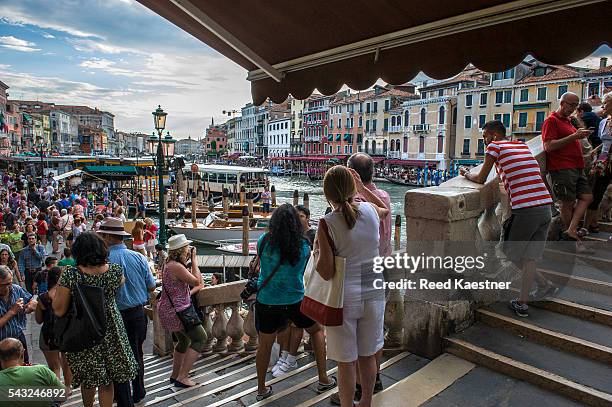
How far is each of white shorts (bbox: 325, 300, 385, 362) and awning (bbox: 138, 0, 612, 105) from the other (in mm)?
1709

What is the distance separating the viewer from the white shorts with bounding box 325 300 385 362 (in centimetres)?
245

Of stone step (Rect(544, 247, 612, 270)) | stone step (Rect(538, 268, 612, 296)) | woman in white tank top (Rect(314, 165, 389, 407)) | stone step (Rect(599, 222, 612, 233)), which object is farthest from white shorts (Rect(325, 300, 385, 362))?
stone step (Rect(599, 222, 612, 233))

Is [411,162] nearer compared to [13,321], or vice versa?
[13,321]

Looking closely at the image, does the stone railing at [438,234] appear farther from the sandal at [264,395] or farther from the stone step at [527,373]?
the sandal at [264,395]

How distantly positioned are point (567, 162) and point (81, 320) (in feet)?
14.9

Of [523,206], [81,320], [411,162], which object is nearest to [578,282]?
[523,206]

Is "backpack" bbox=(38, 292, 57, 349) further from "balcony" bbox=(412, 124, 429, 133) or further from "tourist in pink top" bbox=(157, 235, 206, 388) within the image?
"balcony" bbox=(412, 124, 429, 133)

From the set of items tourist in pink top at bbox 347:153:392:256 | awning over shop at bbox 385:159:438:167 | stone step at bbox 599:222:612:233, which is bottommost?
stone step at bbox 599:222:612:233

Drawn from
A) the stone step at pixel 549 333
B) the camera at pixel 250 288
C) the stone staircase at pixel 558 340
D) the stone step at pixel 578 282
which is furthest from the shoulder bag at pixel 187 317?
the stone step at pixel 578 282

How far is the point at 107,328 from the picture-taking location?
115 inches

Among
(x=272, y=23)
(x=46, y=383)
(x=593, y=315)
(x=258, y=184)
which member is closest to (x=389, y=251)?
(x=593, y=315)

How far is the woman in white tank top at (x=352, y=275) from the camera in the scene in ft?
7.80

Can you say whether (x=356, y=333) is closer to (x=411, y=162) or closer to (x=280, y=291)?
(x=280, y=291)

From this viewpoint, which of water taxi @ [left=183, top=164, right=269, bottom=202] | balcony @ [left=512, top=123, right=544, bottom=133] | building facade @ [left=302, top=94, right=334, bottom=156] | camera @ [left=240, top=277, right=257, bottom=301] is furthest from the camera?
building facade @ [left=302, top=94, right=334, bottom=156]
